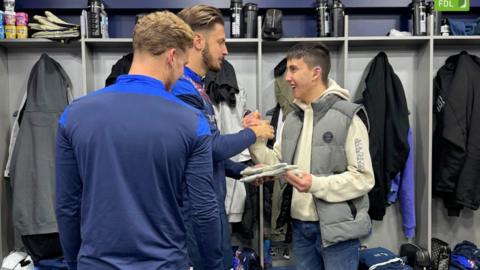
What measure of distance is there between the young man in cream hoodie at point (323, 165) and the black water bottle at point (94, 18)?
175 centimetres

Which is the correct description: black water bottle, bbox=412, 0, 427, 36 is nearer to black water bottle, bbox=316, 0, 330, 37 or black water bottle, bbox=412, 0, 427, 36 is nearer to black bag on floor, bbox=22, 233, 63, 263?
black water bottle, bbox=316, 0, 330, 37

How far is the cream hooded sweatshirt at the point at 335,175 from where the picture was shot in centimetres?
212

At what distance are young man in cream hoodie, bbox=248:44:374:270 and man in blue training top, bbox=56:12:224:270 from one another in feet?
2.44

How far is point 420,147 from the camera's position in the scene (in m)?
3.78

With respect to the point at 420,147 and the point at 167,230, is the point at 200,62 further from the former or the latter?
the point at 420,147

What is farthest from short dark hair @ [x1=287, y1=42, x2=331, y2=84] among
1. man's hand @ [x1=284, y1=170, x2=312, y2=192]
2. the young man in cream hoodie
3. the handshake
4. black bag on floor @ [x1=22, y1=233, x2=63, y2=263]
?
black bag on floor @ [x1=22, y1=233, x2=63, y2=263]

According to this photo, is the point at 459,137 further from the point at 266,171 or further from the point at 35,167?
the point at 35,167

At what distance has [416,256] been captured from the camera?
355 centimetres

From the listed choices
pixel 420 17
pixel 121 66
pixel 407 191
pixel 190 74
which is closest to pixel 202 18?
pixel 190 74

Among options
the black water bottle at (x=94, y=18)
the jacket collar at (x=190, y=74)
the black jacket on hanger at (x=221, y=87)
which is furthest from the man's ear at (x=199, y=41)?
the black water bottle at (x=94, y=18)

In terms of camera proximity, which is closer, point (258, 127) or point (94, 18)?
point (258, 127)

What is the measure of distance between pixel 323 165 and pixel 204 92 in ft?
2.24

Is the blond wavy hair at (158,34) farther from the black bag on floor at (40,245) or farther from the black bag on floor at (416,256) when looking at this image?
the black bag on floor at (416,256)

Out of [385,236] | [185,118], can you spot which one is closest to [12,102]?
[185,118]
